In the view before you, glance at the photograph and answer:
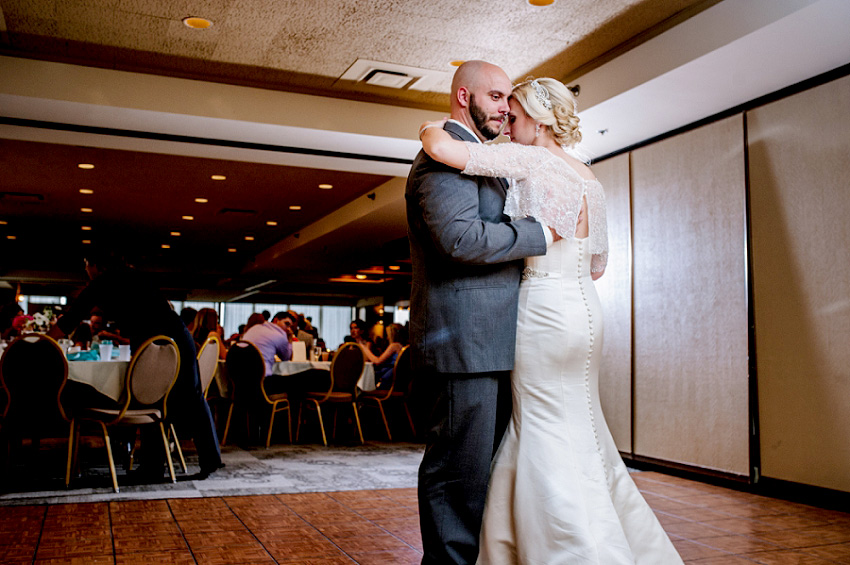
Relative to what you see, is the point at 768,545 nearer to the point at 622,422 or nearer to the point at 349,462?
the point at 622,422

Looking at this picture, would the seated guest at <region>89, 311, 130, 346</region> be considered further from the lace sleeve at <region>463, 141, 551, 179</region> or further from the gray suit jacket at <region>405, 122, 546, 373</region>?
the lace sleeve at <region>463, 141, 551, 179</region>

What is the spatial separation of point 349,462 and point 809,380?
3.43 meters

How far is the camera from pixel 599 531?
6.35 feet

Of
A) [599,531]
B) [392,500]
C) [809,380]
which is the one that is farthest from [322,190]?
[599,531]

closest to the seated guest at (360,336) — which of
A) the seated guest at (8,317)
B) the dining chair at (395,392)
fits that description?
the dining chair at (395,392)

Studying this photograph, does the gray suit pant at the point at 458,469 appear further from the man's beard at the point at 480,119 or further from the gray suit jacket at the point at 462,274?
the man's beard at the point at 480,119

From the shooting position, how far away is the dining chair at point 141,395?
4.65 meters

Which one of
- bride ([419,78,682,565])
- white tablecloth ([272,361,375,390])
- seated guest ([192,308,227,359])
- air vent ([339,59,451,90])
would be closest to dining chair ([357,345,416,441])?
white tablecloth ([272,361,375,390])

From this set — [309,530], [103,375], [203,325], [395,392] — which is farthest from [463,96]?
[203,325]

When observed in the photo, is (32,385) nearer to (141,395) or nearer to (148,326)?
(141,395)

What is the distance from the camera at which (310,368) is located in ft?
25.1

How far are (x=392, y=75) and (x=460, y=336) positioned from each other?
4.10 m

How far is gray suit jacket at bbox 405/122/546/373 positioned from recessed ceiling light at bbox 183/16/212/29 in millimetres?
3301

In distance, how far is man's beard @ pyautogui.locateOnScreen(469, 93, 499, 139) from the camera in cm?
218
